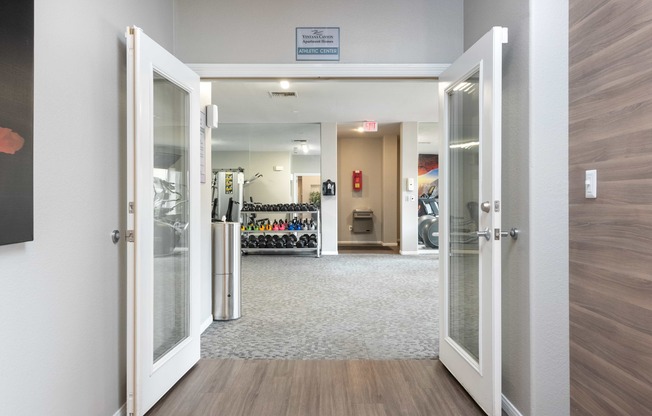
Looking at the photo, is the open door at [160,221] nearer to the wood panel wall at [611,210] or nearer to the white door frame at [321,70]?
the white door frame at [321,70]

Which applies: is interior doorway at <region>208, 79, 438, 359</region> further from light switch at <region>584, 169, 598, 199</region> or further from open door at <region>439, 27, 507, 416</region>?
light switch at <region>584, 169, 598, 199</region>

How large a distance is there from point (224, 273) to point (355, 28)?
8.04ft

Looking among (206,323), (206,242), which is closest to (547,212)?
(206,242)

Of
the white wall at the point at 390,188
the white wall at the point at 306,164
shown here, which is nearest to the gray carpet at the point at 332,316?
the white wall at the point at 306,164

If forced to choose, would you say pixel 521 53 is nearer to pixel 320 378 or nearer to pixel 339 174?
pixel 320 378

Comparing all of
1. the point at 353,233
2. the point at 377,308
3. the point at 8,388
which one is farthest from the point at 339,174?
the point at 8,388

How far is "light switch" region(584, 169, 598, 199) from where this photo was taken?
1.66 meters

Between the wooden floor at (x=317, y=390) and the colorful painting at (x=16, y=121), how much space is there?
1.34m

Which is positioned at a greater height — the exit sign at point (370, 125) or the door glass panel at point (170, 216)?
the exit sign at point (370, 125)

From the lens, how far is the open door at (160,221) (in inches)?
78.7

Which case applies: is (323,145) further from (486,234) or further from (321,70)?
(486,234)

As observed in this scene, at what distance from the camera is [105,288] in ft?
6.56

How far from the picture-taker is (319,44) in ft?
9.14

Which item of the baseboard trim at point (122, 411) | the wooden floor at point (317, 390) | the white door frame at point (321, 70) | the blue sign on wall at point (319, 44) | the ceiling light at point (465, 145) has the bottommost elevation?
the wooden floor at point (317, 390)
